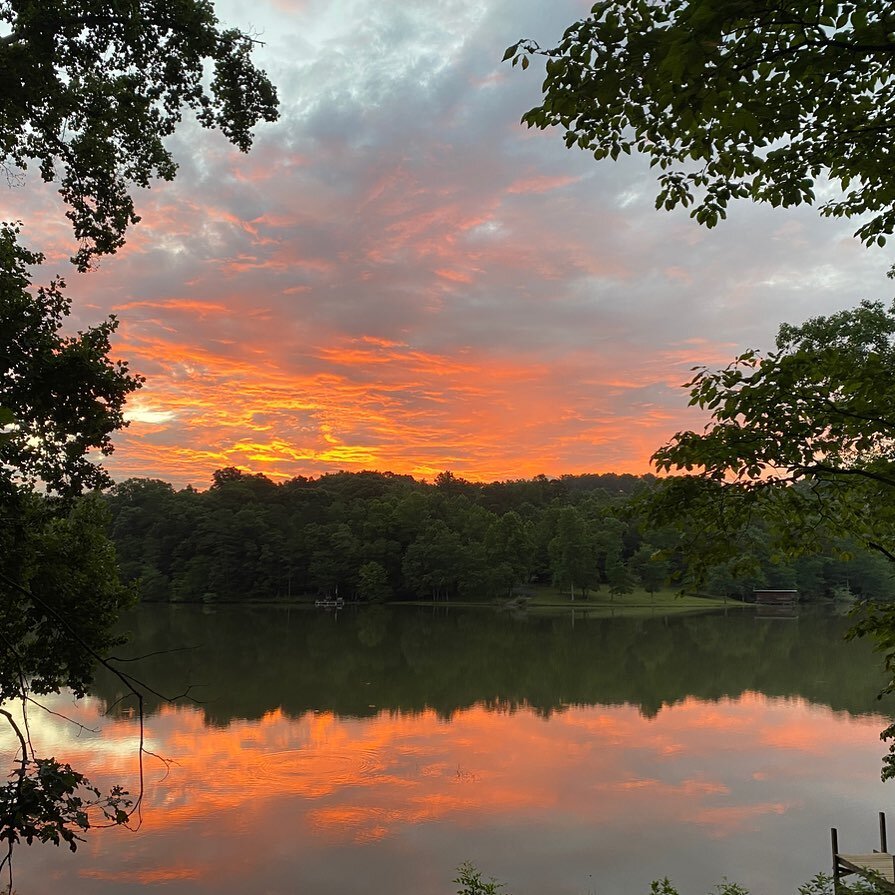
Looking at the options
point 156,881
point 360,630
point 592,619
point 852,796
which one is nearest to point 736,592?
point 592,619

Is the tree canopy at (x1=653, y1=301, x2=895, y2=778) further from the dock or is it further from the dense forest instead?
the dense forest

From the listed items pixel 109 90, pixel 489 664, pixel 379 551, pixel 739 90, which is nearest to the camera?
pixel 739 90

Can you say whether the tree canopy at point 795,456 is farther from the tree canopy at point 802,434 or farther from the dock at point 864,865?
the dock at point 864,865

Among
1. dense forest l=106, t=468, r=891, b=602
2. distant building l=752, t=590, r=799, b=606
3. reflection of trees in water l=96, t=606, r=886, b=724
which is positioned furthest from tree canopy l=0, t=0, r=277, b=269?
distant building l=752, t=590, r=799, b=606

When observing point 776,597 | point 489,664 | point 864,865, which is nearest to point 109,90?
point 864,865

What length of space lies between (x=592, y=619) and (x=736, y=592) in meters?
31.7

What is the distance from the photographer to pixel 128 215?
10.1 metres

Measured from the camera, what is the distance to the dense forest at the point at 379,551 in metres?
78.5

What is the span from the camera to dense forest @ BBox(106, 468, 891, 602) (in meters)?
78.5

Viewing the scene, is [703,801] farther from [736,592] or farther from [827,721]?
[736,592]

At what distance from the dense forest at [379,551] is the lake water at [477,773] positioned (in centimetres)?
4026

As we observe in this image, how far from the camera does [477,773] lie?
18641 millimetres

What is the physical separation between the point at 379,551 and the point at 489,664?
49.0m

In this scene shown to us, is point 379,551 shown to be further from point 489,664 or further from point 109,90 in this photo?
point 109,90
